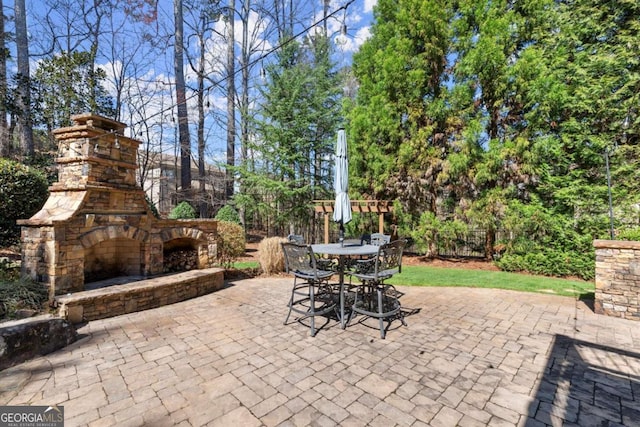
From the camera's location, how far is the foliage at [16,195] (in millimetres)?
5383

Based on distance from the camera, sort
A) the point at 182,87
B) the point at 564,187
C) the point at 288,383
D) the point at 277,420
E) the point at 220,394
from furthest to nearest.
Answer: the point at 182,87, the point at 564,187, the point at 288,383, the point at 220,394, the point at 277,420

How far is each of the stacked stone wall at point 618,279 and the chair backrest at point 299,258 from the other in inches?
165

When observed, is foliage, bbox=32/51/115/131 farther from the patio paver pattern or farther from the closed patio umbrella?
the closed patio umbrella

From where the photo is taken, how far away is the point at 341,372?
2.63 meters

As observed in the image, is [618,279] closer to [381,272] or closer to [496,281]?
[496,281]

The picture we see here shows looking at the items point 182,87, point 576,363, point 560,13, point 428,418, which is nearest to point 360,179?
point 560,13

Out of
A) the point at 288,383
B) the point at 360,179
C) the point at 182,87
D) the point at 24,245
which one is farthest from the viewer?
the point at 182,87

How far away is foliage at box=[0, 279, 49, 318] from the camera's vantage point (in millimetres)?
3482

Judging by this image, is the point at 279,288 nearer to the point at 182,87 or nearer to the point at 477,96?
the point at 477,96

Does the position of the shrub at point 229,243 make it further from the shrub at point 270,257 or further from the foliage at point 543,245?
the foliage at point 543,245

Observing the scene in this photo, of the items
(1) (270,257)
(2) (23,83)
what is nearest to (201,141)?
(2) (23,83)

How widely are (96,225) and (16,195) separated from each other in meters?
2.69

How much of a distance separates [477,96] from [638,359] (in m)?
7.71

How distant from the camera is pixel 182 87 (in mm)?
13852
